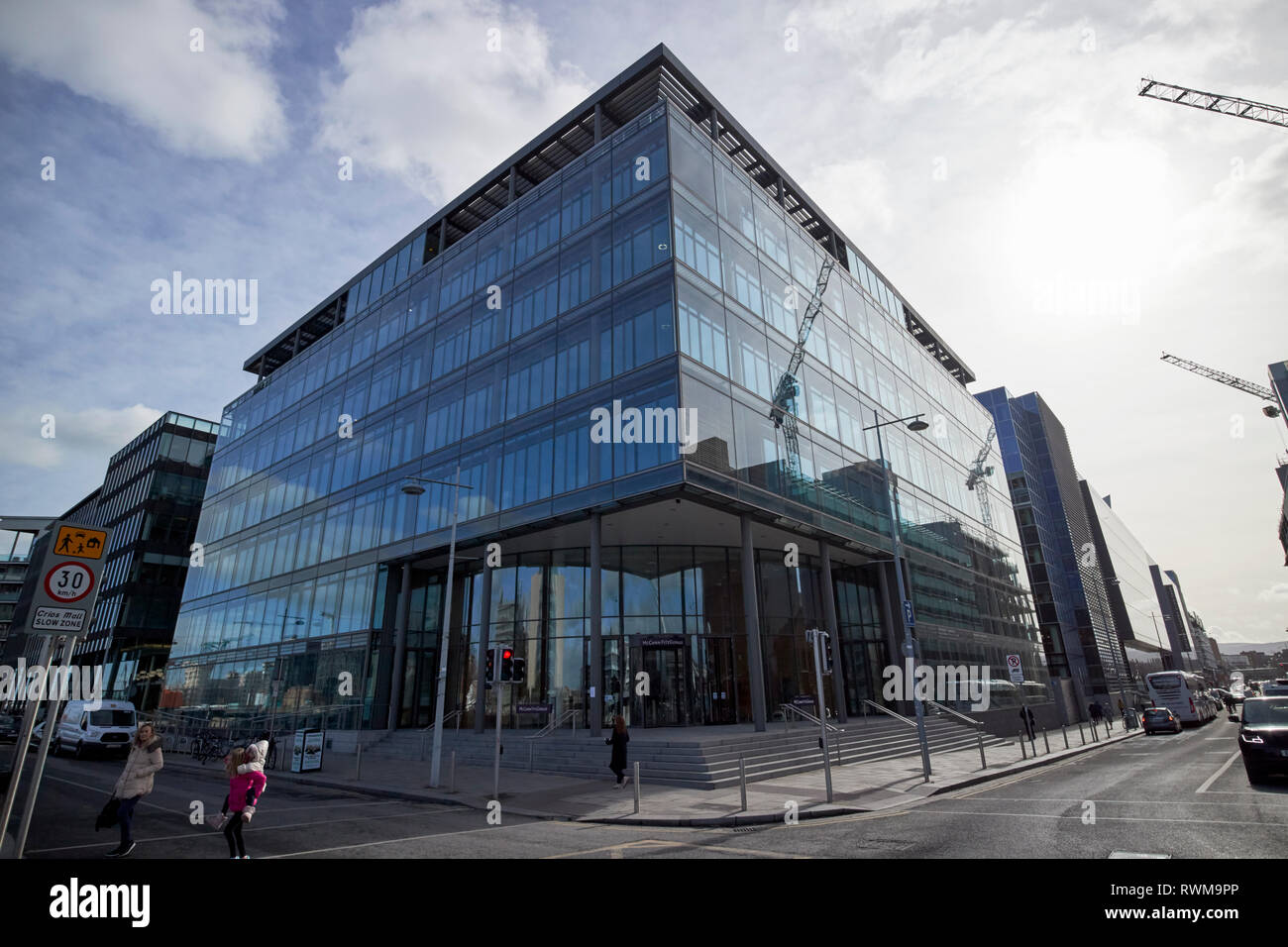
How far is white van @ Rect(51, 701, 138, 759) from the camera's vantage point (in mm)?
27062

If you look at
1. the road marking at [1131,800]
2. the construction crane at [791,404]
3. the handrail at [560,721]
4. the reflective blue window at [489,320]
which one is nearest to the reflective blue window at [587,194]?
the reflective blue window at [489,320]

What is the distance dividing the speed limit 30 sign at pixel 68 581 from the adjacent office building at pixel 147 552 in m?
59.4

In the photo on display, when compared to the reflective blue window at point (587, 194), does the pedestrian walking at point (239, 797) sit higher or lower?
lower

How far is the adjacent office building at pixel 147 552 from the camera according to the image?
5528 centimetres

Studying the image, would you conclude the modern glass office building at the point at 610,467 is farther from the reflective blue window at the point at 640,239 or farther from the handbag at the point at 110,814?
the handbag at the point at 110,814

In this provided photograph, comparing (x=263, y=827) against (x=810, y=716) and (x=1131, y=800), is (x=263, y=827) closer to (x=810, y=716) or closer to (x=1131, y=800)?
(x=810, y=716)

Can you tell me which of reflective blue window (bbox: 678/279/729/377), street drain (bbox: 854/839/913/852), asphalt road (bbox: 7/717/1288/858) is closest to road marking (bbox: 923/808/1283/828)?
asphalt road (bbox: 7/717/1288/858)

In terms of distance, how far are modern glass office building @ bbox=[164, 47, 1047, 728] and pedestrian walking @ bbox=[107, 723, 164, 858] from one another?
1352 cm

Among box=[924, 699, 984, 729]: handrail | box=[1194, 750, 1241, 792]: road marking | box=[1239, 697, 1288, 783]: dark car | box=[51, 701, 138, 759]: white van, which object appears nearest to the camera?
box=[1239, 697, 1288, 783]: dark car

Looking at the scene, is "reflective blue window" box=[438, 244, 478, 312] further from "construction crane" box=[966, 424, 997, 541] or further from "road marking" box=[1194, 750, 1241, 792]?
"construction crane" box=[966, 424, 997, 541]
